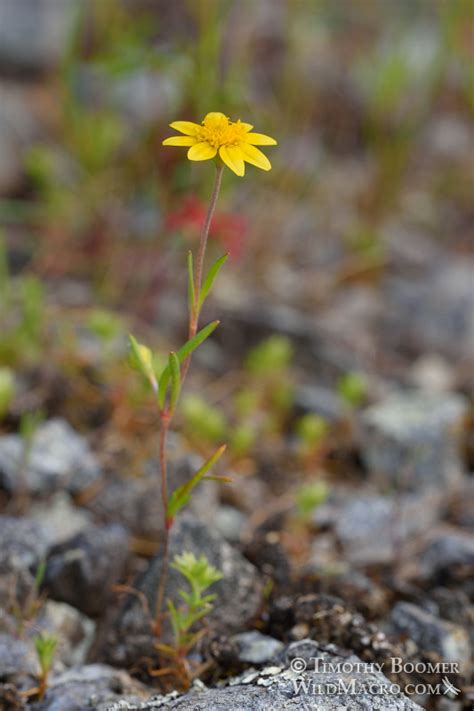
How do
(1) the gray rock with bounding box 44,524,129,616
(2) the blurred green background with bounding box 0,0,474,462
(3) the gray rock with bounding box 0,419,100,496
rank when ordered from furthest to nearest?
Result: (2) the blurred green background with bounding box 0,0,474,462, (3) the gray rock with bounding box 0,419,100,496, (1) the gray rock with bounding box 44,524,129,616

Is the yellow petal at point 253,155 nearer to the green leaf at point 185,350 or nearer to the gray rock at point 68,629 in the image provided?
the green leaf at point 185,350

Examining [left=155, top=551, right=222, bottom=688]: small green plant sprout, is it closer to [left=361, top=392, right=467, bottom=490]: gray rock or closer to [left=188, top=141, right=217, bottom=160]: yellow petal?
[left=188, top=141, right=217, bottom=160]: yellow petal

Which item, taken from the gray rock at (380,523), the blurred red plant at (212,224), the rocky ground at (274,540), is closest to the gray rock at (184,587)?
the rocky ground at (274,540)

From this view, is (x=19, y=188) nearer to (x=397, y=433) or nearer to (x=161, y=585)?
(x=397, y=433)

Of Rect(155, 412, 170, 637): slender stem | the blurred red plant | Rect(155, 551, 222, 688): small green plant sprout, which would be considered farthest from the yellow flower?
the blurred red plant

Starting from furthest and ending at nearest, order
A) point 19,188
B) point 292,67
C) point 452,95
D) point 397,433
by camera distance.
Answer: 1. point 452,95
2. point 292,67
3. point 19,188
4. point 397,433

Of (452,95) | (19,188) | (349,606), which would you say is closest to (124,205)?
(19,188)

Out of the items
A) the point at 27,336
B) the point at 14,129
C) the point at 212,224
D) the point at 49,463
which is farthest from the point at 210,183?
the point at 14,129

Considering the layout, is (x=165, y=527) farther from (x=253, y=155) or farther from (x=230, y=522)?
(x=253, y=155)
